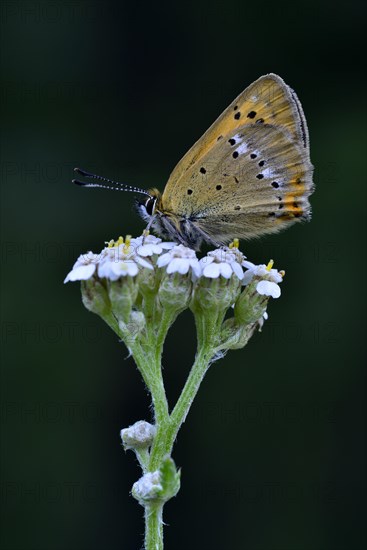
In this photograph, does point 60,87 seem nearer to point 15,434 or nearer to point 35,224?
point 35,224

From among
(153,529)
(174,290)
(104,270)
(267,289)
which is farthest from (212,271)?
(153,529)

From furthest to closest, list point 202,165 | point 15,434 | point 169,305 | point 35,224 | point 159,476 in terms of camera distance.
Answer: point 35,224 < point 15,434 < point 202,165 < point 169,305 < point 159,476

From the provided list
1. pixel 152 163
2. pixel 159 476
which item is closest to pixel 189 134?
pixel 152 163

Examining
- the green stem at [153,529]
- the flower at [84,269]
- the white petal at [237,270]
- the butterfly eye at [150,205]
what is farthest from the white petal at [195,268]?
the green stem at [153,529]

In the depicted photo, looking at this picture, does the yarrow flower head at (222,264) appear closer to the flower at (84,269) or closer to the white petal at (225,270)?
the white petal at (225,270)

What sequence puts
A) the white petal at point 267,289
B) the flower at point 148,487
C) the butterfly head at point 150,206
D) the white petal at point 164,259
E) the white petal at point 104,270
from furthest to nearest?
the butterfly head at point 150,206 → the white petal at point 267,289 → the white petal at point 164,259 → the white petal at point 104,270 → the flower at point 148,487

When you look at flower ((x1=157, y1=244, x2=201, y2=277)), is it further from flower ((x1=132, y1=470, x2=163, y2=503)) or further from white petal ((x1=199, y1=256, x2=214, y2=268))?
flower ((x1=132, y1=470, x2=163, y2=503))

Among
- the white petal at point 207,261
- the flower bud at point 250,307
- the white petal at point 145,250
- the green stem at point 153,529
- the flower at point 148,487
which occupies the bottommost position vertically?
the green stem at point 153,529

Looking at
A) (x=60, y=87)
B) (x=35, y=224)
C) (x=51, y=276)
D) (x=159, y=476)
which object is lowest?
(x=159, y=476)
